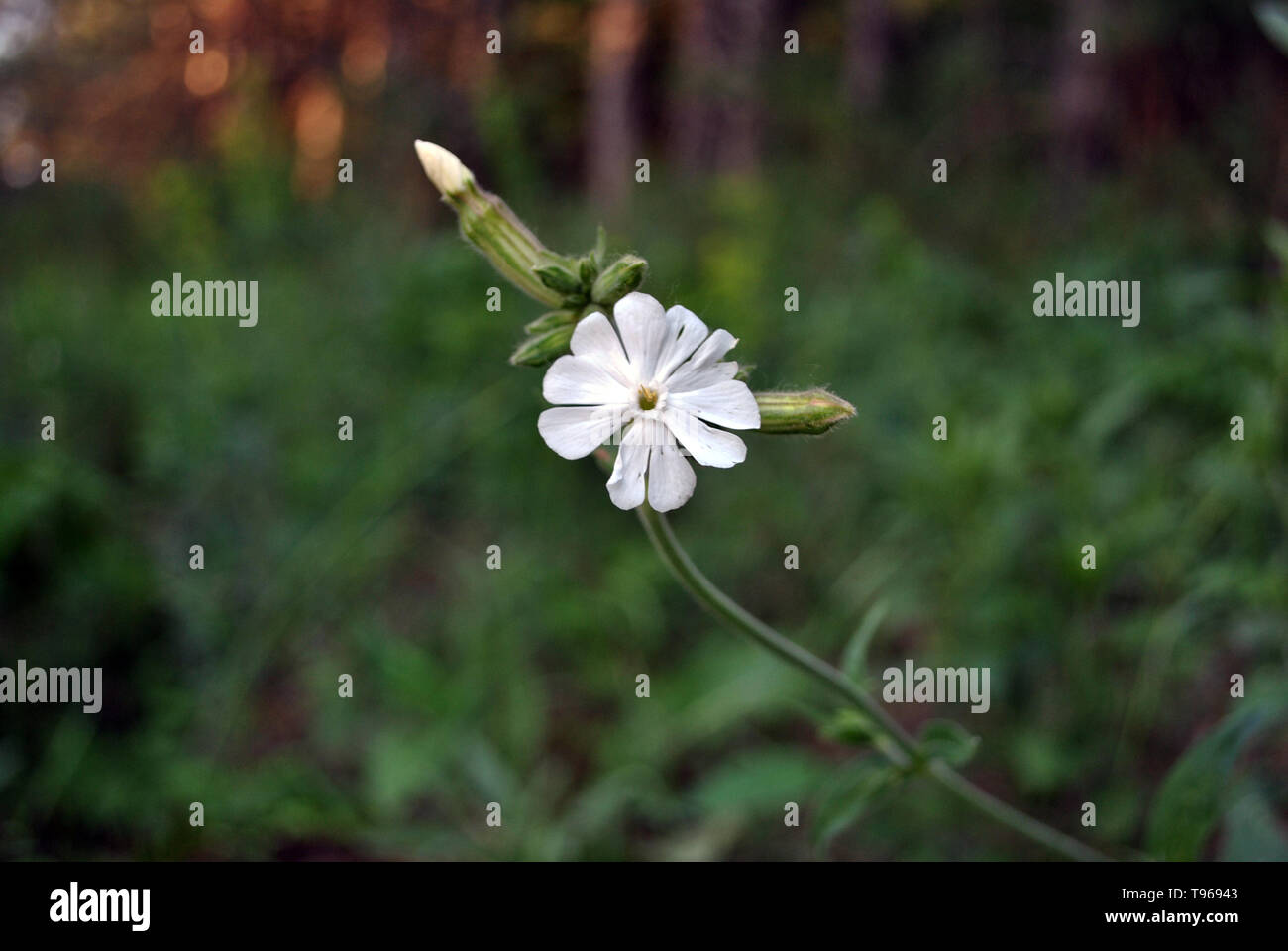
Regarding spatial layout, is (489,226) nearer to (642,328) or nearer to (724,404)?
(642,328)

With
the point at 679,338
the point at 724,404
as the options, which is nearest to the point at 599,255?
the point at 679,338

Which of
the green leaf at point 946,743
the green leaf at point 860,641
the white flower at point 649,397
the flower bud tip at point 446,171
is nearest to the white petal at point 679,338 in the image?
the white flower at point 649,397

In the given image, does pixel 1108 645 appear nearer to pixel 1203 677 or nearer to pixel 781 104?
pixel 1203 677

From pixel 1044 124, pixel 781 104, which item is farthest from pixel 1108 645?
pixel 781 104

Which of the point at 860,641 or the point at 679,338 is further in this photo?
the point at 860,641

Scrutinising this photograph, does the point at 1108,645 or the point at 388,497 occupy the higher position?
the point at 388,497
